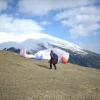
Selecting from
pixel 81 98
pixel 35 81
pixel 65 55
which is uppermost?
pixel 65 55

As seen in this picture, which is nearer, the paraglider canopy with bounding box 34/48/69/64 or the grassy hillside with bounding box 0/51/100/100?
the grassy hillside with bounding box 0/51/100/100

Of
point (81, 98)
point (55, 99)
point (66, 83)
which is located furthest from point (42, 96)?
point (66, 83)

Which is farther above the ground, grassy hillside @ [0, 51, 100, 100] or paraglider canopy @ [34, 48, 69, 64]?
paraglider canopy @ [34, 48, 69, 64]

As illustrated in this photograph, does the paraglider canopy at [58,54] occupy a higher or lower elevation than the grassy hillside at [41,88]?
higher

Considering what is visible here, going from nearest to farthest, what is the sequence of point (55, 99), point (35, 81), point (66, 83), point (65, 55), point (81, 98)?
1. point (55, 99)
2. point (81, 98)
3. point (35, 81)
4. point (66, 83)
5. point (65, 55)

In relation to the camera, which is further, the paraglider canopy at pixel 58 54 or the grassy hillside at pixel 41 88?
the paraglider canopy at pixel 58 54

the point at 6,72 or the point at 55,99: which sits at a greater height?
the point at 6,72

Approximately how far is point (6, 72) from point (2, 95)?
7.19 meters

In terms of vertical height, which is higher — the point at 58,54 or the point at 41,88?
the point at 58,54

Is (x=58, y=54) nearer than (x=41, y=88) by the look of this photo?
No

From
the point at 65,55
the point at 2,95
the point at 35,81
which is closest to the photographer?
the point at 2,95

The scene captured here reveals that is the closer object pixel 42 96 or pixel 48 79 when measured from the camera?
pixel 42 96

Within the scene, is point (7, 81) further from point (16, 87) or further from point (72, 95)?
point (72, 95)

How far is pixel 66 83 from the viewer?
21.0 metres
